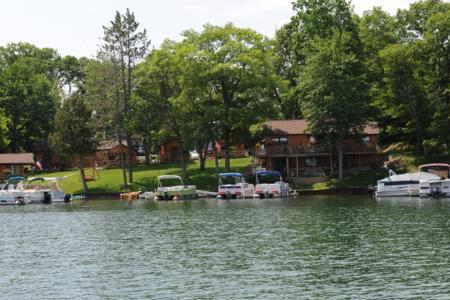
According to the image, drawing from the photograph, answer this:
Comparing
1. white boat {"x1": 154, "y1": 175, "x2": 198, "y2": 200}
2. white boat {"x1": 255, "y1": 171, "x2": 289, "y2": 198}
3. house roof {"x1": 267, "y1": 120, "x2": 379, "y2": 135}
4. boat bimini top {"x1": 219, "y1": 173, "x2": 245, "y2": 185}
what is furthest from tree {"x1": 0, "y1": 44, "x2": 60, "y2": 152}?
white boat {"x1": 255, "y1": 171, "x2": 289, "y2": 198}

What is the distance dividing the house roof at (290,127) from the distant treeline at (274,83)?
1706mm

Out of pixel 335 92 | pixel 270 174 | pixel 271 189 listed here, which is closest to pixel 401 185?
pixel 335 92

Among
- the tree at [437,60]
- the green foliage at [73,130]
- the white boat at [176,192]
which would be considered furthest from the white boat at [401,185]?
the green foliage at [73,130]

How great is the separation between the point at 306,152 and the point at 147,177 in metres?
23.1

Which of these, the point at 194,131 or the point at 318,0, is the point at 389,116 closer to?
the point at 318,0

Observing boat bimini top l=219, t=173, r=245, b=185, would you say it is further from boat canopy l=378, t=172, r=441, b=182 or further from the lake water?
the lake water

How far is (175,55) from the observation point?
94.3m

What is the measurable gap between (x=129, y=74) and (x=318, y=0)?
28.0m

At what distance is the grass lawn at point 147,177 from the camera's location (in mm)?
94188

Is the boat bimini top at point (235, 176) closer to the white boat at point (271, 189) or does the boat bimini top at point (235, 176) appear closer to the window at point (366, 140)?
the white boat at point (271, 189)

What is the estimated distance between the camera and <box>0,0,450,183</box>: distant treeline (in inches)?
3339

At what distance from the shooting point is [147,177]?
99312 millimetres

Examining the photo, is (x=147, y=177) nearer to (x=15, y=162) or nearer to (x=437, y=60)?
(x=15, y=162)

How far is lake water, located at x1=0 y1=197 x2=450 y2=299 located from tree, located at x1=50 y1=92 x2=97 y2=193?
33919 millimetres
